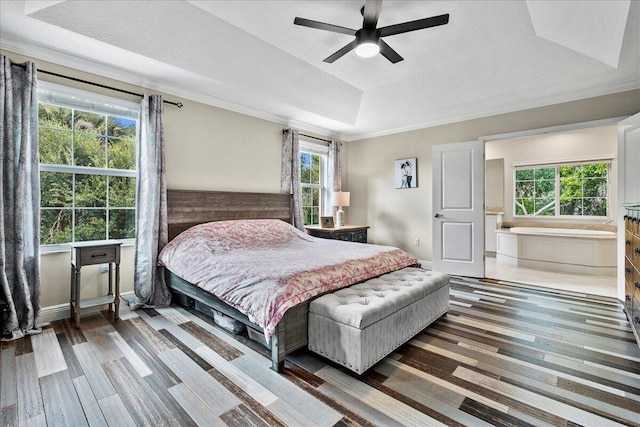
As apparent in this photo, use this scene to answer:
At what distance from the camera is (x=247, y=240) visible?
11.2 feet

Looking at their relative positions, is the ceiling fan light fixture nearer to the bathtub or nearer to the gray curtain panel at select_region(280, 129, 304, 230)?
the gray curtain panel at select_region(280, 129, 304, 230)

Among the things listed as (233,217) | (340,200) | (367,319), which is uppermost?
(340,200)

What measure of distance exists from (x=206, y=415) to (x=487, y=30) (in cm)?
392

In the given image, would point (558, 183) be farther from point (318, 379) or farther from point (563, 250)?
point (318, 379)

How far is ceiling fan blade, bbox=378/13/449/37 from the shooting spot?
223 centimetres

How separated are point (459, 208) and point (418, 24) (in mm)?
2955

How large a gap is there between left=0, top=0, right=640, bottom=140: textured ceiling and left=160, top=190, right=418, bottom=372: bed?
1386mm

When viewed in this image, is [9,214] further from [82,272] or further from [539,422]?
[539,422]

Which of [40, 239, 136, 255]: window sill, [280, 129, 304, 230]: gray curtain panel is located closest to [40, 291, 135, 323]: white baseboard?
[40, 239, 136, 255]: window sill

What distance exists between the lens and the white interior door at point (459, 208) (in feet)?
14.4

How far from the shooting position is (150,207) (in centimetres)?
320

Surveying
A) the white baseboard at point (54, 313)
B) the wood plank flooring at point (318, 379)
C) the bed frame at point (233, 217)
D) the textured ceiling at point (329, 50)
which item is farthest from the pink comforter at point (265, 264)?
the textured ceiling at point (329, 50)

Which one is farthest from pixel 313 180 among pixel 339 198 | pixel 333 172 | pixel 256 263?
pixel 256 263

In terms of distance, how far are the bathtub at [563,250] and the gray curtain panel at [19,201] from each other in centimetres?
665
